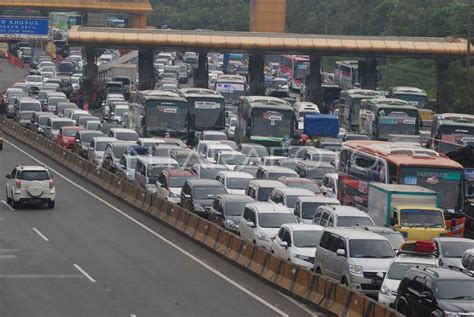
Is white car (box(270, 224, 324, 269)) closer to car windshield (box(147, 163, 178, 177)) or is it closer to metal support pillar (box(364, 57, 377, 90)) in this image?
car windshield (box(147, 163, 178, 177))

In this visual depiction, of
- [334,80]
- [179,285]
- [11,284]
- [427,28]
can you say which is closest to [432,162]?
[179,285]

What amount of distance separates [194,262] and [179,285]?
4.01 m

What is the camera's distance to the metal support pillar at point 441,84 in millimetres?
95500

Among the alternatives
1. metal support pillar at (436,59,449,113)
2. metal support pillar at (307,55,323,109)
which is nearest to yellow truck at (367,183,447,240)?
metal support pillar at (436,59,449,113)

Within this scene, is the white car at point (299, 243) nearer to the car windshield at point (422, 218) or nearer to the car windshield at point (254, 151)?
the car windshield at point (422, 218)

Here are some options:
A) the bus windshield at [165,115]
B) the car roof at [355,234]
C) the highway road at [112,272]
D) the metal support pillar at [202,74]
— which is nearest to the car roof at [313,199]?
the highway road at [112,272]

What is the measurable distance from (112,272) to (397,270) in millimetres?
8366

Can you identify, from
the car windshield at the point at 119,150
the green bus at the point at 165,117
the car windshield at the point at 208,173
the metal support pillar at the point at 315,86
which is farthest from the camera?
the metal support pillar at the point at 315,86

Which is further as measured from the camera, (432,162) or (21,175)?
(21,175)

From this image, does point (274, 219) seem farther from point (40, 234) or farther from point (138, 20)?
point (138, 20)

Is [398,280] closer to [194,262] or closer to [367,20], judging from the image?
[194,262]

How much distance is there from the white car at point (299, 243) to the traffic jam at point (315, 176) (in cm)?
2

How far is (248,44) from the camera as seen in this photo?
98375 millimetres

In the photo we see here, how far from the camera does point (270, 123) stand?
63.8 metres
